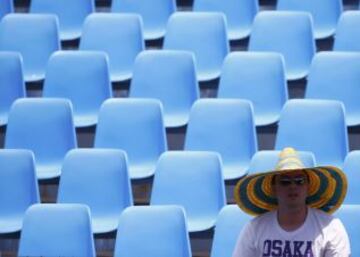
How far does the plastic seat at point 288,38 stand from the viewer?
6469 mm

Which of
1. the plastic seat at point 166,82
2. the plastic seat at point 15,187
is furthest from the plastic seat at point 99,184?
the plastic seat at point 166,82

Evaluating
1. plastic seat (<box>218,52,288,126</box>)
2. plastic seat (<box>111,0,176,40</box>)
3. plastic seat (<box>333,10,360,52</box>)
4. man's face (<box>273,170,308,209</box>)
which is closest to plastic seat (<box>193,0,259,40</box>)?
plastic seat (<box>111,0,176,40</box>)

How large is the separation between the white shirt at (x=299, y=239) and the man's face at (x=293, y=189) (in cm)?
7

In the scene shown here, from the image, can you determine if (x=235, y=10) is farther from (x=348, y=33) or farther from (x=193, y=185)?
(x=193, y=185)

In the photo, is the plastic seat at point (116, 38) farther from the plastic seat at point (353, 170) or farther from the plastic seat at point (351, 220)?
the plastic seat at point (351, 220)

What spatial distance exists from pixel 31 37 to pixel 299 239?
129 inches

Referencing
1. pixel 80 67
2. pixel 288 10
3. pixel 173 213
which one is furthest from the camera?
pixel 288 10

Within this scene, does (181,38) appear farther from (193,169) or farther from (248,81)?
(193,169)

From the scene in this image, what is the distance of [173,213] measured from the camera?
484 centimetres

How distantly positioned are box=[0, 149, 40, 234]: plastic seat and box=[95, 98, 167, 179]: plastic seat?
1.50ft

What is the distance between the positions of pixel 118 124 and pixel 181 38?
0.91 m

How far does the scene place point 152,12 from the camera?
707 cm

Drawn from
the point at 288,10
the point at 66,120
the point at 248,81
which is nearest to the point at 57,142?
the point at 66,120

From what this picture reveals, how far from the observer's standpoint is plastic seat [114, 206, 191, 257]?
4871 mm
